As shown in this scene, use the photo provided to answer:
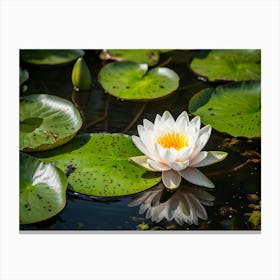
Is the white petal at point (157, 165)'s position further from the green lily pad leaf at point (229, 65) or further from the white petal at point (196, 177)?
the green lily pad leaf at point (229, 65)

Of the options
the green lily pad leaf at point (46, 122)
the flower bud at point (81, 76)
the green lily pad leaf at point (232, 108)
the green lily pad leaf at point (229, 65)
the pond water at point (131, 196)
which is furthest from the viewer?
the green lily pad leaf at point (229, 65)

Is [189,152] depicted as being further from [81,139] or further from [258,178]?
[81,139]

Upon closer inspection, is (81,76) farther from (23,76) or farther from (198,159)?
(198,159)

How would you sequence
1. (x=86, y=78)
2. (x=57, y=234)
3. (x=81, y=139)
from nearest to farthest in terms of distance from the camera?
1. (x=57, y=234)
2. (x=81, y=139)
3. (x=86, y=78)

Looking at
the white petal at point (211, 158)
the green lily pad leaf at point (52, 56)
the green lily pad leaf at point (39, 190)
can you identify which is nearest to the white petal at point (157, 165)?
the white petal at point (211, 158)

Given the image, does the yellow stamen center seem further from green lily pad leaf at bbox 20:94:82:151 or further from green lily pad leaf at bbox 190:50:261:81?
green lily pad leaf at bbox 190:50:261:81

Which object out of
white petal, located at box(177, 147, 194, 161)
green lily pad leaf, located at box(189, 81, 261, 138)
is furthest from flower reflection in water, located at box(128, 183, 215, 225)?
green lily pad leaf, located at box(189, 81, 261, 138)
